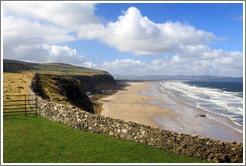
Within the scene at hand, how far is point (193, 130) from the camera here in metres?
28.3

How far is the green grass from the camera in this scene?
986 cm

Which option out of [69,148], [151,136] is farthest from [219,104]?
[69,148]

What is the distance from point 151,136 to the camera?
11477 millimetres

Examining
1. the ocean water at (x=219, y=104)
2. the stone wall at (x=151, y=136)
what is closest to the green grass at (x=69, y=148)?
the stone wall at (x=151, y=136)

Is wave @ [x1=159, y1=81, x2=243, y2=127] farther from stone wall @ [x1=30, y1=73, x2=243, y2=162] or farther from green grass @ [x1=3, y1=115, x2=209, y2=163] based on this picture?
green grass @ [x1=3, y1=115, x2=209, y2=163]

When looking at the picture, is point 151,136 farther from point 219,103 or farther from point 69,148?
point 219,103

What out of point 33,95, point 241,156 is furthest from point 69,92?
point 241,156

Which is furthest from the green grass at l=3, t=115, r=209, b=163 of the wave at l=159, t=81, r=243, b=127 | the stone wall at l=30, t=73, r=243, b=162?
the wave at l=159, t=81, r=243, b=127

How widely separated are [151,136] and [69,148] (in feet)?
15.7

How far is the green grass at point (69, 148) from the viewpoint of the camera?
9.86m

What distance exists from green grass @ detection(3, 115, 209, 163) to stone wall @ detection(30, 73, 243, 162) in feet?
1.21

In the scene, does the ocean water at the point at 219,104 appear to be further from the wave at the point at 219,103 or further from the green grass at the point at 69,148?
the green grass at the point at 69,148

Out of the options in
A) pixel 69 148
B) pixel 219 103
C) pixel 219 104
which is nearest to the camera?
pixel 69 148

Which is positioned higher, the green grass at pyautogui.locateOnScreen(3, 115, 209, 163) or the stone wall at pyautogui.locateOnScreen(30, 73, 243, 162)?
the stone wall at pyautogui.locateOnScreen(30, 73, 243, 162)
